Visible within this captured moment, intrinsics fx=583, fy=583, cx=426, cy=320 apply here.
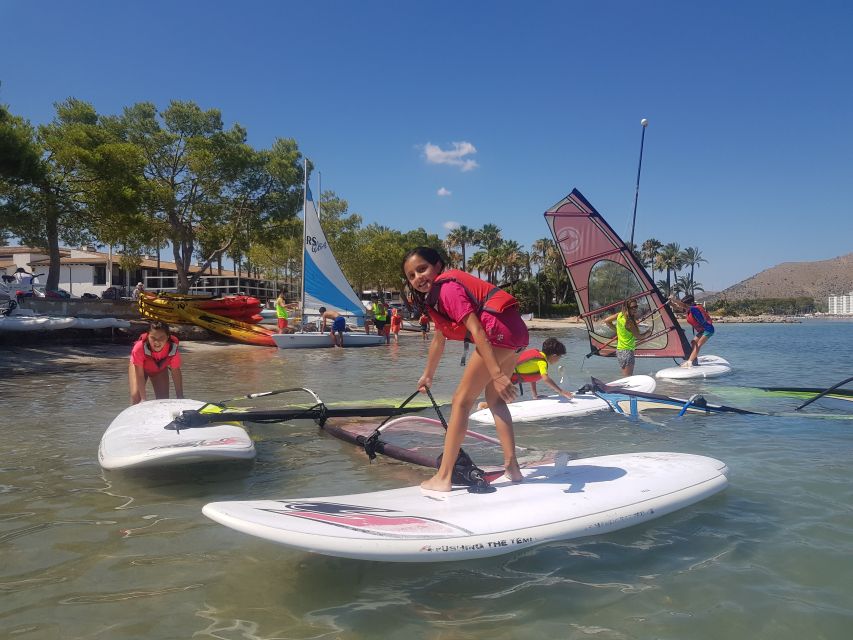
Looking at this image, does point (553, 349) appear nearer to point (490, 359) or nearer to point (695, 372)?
point (490, 359)

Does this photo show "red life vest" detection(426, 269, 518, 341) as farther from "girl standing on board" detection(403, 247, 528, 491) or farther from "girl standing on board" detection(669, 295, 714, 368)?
"girl standing on board" detection(669, 295, 714, 368)

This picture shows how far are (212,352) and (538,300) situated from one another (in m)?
48.6

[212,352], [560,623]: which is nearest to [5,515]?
[560,623]

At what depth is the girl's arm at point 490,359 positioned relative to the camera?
3.43 metres

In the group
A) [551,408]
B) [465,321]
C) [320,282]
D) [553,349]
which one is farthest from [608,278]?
[320,282]

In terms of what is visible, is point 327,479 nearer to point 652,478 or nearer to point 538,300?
point 652,478

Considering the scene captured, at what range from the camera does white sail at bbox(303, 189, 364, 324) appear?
69.8ft

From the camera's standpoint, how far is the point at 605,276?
12930 millimetres

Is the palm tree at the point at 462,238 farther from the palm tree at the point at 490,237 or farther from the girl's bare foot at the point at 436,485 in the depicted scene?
the girl's bare foot at the point at 436,485

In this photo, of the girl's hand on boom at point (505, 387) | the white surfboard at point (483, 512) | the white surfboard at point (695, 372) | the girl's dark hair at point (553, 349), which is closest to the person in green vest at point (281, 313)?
the white surfboard at point (695, 372)

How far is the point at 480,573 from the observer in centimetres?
318

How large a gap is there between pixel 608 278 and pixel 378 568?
1084cm

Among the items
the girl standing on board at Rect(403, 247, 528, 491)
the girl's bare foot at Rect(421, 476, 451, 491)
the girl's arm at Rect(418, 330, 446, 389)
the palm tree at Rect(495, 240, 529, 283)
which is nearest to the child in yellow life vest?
the girl's arm at Rect(418, 330, 446, 389)

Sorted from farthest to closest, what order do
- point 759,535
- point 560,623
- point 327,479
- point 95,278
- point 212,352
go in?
point 95,278 < point 212,352 < point 327,479 < point 759,535 < point 560,623
